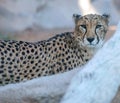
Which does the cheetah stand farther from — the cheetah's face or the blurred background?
the blurred background

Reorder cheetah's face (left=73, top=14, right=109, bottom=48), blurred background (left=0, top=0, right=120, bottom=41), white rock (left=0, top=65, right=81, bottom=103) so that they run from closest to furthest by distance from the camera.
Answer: white rock (left=0, top=65, right=81, bottom=103), cheetah's face (left=73, top=14, right=109, bottom=48), blurred background (left=0, top=0, right=120, bottom=41)

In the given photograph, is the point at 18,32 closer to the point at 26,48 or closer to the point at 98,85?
the point at 26,48

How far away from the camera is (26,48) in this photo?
597 centimetres

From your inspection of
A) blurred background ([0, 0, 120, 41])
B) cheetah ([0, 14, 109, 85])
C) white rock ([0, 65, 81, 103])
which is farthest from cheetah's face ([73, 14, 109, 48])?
blurred background ([0, 0, 120, 41])

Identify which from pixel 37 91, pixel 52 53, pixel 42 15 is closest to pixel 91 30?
pixel 52 53

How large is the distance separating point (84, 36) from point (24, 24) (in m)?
4.44

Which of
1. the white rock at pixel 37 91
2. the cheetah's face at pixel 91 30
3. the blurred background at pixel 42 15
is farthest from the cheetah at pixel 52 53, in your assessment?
the blurred background at pixel 42 15

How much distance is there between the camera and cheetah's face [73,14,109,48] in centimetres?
576

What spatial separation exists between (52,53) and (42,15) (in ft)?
14.5

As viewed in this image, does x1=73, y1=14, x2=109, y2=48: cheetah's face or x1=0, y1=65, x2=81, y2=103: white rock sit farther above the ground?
x1=73, y1=14, x2=109, y2=48: cheetah's face

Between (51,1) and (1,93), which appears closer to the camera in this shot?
(1,93)

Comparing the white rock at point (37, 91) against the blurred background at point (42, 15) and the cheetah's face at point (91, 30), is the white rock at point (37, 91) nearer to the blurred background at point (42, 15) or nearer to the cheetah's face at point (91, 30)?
the cheetah's face at point (91, 30)

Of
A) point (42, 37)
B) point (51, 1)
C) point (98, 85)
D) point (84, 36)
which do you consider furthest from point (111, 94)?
point (51, 1)

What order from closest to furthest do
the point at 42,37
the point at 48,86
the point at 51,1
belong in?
the point at 48,86 < the point at 42,37 < the point at 51,1
